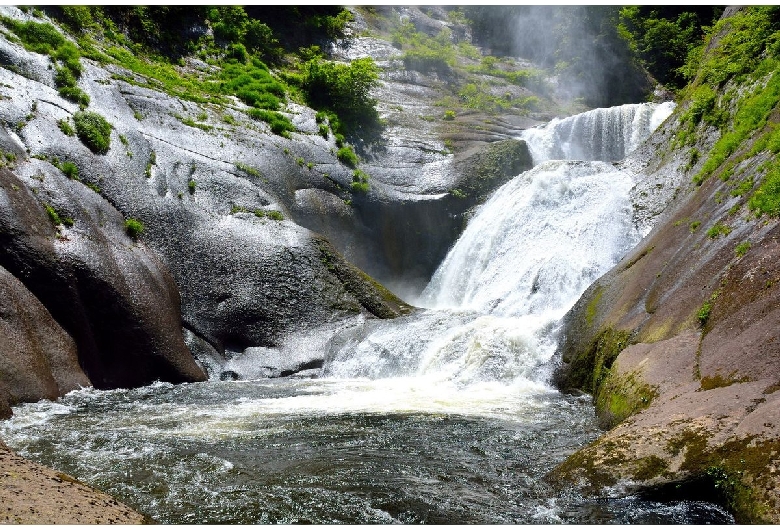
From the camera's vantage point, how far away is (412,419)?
1162 cm

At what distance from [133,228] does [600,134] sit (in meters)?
21.0

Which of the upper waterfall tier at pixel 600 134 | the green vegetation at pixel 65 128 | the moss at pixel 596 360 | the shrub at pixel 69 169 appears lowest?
the moss at pixel 596 360

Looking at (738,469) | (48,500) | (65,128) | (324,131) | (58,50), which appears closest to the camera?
(48,500)

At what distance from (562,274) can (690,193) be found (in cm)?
465

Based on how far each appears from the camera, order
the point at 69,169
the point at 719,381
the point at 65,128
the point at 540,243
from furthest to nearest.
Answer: the point at 540,243 < the point at 65,128 < the point at 69,169 < the point at 719,381

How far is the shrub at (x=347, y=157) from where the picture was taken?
27.5 m

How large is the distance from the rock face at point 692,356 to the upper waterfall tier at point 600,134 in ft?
42.3

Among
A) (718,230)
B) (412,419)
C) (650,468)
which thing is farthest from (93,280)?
(718,230)

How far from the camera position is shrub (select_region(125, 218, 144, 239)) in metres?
19.8

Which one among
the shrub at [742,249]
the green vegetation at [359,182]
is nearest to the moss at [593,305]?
the shrub at [742,249]

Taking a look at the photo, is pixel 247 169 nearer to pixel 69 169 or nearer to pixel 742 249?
pixel 69 169

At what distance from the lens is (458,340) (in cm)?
1758

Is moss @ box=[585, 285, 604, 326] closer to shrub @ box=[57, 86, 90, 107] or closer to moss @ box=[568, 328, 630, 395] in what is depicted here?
moss @ box=[568, 328, 630, 395]

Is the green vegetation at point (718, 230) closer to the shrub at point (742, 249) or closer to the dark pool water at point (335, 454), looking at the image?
the shrub at point (742, 249)
